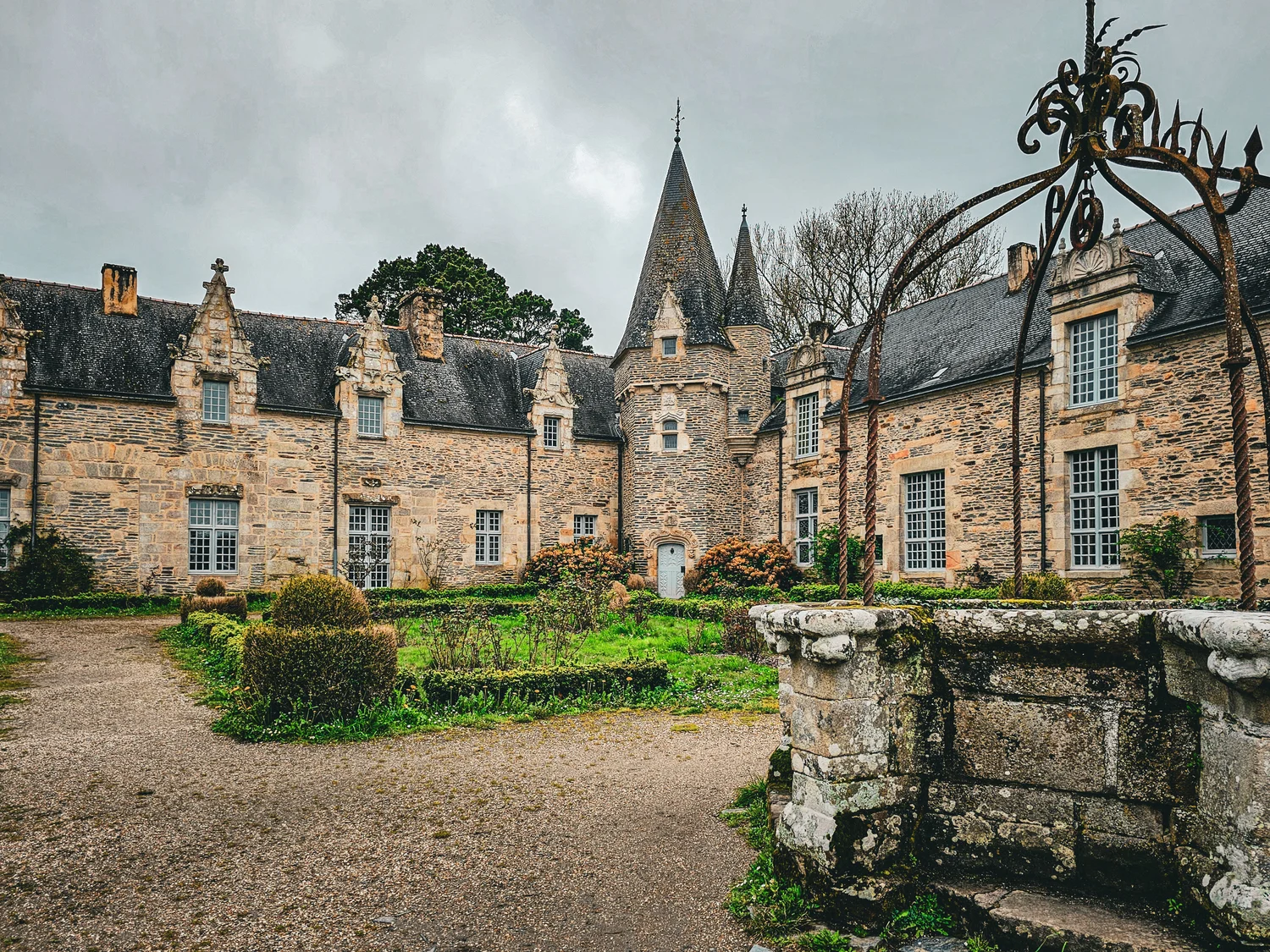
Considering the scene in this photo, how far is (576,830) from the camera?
541 centimetres

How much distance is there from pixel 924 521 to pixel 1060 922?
1567 cm

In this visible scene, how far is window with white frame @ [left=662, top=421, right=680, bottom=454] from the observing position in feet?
77.2

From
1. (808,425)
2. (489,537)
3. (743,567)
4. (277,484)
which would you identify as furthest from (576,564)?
(277,484)

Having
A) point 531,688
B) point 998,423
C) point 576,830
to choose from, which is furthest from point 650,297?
point 576,830

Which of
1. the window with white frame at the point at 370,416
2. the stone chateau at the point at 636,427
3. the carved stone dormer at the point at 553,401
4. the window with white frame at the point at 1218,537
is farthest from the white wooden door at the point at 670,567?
the window with white frame at the point at 1218,537

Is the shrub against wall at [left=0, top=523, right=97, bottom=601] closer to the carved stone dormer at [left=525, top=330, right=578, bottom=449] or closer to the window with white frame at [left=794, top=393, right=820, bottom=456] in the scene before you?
the carved stone dormer at [left=525, top=330, right=578, bottom=449]

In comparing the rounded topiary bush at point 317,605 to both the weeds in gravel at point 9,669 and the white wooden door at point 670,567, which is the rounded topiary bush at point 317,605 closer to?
the weeds in gravel at point 9,669

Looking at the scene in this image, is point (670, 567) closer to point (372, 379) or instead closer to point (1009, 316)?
point (372, 379)

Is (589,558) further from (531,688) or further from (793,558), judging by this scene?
(531,688)

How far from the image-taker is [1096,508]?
48.8 feet

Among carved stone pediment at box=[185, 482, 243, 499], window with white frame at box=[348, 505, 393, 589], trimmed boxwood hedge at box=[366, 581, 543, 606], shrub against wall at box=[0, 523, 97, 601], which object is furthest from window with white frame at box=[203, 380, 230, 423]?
trimmed boxwood hedge at box=[366, 581, 543, 606]

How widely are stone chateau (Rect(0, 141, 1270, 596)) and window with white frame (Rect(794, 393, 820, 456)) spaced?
8cm

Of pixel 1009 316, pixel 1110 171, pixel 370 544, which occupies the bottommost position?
pixel 370 544

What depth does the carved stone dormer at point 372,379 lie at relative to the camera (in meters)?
21.6
